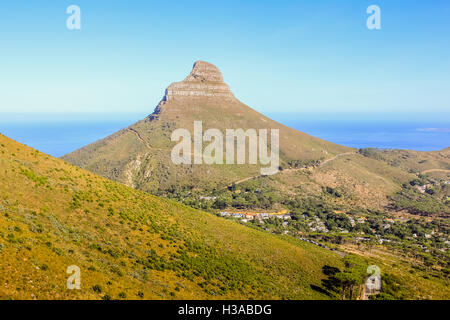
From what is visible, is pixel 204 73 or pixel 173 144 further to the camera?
pixel 204 73

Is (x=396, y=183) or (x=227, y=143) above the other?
(x=227, y=143)

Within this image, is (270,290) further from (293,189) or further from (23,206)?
(293,189)

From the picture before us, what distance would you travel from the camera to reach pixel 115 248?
62.8 ft

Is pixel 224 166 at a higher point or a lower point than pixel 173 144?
lower

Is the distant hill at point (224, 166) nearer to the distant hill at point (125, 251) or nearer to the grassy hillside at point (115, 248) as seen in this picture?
the distant hill at point (125, 251)

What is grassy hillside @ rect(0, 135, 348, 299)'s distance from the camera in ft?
42.0

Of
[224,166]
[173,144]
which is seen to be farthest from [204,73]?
[224,166]

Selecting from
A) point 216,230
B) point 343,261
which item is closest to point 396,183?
point 343,261

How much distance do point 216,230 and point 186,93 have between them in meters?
140

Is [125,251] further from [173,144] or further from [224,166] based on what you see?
[173,144]

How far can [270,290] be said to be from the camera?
2269 centimetres

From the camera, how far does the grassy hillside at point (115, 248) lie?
42.0ft

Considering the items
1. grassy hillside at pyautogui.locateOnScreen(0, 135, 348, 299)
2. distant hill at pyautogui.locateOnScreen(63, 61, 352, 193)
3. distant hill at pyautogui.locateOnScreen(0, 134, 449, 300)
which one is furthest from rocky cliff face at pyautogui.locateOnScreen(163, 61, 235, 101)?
grassy hillside at pyautogui.locateOnScreen(0, 135, 348, 299)

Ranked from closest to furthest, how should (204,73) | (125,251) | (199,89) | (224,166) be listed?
1. (125,251)
2. (224,166)
3. (199,89)
4. (204,73)
